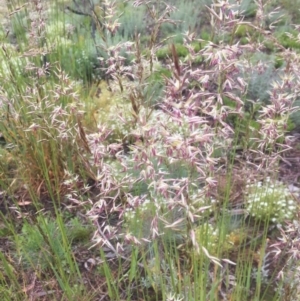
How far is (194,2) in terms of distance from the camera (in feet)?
21.3

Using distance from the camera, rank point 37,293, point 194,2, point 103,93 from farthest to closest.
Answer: point 194,2 < point 103,93 < point 37,293

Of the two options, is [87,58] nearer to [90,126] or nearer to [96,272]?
[90,126]

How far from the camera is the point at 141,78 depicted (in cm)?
143

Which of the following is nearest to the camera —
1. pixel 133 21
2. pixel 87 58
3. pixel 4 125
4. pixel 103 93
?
pixel 4 125

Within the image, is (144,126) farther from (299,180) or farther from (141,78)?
(299,180)

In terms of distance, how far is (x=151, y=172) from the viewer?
49.5 inches

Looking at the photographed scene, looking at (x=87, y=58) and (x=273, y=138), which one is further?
(x=87, y=58)

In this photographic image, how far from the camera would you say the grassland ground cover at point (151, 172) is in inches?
50.4

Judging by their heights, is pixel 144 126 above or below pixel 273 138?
above

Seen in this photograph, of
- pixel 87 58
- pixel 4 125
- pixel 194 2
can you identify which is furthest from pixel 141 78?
pixel 194 2

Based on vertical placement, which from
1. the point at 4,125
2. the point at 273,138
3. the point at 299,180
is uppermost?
the point at 273,138

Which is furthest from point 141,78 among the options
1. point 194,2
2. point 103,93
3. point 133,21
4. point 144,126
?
point 194,2

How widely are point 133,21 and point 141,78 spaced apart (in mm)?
4645

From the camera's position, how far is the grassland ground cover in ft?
4.20
